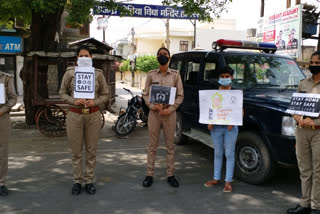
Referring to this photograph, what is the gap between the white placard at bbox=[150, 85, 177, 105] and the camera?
4559 millimetres

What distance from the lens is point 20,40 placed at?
1731 cm

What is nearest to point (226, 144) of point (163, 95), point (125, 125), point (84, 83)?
point (163, 95)

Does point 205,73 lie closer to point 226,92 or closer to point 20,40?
point 226,92

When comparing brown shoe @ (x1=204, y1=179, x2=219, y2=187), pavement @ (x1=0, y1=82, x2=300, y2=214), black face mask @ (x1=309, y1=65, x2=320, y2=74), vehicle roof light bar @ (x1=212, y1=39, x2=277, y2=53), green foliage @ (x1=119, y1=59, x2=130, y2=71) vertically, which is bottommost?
pavement @ (x1=0, y1=82, x2=300, y2=214)

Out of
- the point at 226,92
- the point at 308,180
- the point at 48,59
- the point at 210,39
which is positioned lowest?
the point at 308,180

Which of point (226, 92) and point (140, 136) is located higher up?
point (226, 92)

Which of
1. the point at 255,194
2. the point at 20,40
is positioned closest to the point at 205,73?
the point at 255,194

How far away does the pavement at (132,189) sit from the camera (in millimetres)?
3967

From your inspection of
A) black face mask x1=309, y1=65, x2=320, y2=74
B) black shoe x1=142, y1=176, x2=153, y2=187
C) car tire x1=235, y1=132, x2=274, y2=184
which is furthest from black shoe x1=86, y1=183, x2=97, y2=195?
black face mask x1=309, y1=65, x2=320, y2=74

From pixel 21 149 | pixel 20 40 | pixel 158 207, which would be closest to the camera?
pixel 158 207

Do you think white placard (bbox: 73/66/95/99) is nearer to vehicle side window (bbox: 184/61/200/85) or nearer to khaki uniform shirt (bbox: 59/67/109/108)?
khaki uniform shirt (bbox: 59/67/109/108)

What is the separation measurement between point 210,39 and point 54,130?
38.8m

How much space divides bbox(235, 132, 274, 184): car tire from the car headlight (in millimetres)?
437

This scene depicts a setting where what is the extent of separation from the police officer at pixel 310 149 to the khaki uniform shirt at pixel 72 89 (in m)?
2.48
